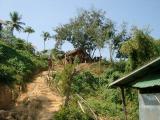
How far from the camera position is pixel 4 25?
4881 cm

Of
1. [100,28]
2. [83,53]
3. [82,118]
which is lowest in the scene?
[82,118]

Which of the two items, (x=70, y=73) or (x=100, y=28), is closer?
(x=70, y=73)

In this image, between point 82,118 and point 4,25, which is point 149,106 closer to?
point 82,118

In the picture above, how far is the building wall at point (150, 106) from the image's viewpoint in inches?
359

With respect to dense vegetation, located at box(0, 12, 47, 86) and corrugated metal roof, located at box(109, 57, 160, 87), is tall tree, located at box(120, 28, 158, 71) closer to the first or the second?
dense vegetation, located at box(0, 12, 47, 86)

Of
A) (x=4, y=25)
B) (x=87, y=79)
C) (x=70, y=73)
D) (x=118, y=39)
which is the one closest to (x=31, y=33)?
(x=4, y=25)

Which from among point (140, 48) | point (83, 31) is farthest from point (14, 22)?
point (140, 48)

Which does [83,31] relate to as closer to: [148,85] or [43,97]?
[43,97]

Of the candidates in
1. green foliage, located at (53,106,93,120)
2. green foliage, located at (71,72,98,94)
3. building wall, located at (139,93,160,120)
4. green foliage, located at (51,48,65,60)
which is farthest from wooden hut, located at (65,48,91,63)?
building wall, located at (139,93,160,120)

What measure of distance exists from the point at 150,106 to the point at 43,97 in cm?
1859

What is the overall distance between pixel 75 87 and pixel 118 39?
1697cm

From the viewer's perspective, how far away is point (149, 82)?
9336mm

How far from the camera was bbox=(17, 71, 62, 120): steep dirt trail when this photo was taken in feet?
77.9

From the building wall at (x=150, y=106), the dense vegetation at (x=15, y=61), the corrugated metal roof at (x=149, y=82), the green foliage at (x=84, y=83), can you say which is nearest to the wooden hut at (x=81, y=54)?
the dense vegetation at (x=15, y=61)
